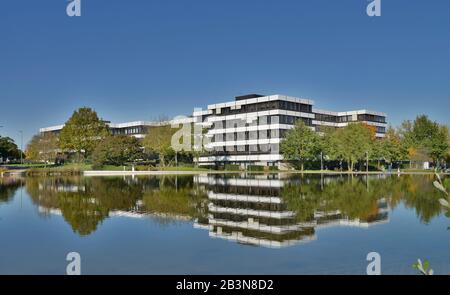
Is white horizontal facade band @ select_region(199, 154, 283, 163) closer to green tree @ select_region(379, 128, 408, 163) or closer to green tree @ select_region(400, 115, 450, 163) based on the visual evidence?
green tree @ select_region(379, 128, 408, 163)

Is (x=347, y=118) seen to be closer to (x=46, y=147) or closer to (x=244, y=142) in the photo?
(x=244, y=142)

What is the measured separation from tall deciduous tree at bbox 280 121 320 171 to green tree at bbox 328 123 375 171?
11.6 feet

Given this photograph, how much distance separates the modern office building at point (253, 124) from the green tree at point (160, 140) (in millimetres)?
10780

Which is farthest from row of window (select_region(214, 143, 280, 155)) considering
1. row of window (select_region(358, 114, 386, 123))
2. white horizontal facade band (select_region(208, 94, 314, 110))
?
row of window (select_region(358, 114, 386, 123))

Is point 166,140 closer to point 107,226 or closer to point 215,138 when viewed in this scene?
point 215,138

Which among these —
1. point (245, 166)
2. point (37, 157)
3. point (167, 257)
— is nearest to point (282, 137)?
point (245, 166)

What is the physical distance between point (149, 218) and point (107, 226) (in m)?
2.30

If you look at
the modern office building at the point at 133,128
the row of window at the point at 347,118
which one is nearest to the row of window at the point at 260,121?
the row of window at the point at 347,118

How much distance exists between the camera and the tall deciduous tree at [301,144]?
91000 mm

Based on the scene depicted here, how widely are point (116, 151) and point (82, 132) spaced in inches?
643

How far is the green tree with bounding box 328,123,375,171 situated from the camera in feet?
291

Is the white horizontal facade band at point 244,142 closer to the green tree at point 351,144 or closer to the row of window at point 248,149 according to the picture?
the row of window at point 248,149

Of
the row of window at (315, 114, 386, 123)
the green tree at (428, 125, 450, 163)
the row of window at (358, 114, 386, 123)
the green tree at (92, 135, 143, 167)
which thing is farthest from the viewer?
the row of window at (358, 114, 386, 123)
